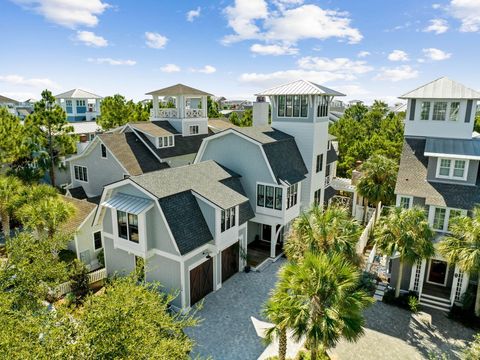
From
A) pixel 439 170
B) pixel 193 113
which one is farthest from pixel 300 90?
pixel 193 113

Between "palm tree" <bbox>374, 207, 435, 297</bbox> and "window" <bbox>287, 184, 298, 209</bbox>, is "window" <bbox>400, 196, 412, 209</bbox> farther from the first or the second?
"window" <bbox>287, 184, 298, 209</bbox>

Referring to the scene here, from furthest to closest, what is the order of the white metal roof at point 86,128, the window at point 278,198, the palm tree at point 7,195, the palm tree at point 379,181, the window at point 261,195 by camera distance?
the white metal roof at point 86,128 < the palm tree at point 379,181 < the window at point 261,195 < the window at point 278,198 < the palm tree at point 7,195

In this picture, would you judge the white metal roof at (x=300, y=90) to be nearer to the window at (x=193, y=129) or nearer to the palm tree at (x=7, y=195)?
the window at (x=193, y=129)

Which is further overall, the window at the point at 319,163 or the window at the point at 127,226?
the window at the point at 319,163

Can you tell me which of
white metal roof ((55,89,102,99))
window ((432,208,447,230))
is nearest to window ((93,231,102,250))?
window ((432,208,447,230))

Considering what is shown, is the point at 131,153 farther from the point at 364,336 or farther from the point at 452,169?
the point at 452,169

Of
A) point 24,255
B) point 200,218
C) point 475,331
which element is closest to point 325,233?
point 200,218

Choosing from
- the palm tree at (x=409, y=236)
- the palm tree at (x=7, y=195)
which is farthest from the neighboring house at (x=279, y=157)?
the palm tree at (x=7, y=195)
